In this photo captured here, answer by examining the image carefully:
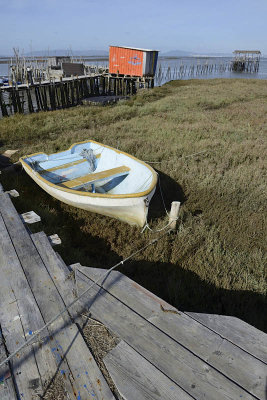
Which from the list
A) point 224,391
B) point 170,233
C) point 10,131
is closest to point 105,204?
point 170,233

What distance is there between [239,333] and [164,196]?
4647 millimetres

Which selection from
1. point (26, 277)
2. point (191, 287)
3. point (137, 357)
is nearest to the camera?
point (137, 357)

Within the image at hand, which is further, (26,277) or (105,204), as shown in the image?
(105,204)

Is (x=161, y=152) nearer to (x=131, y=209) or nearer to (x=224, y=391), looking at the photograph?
(x=131, y=209)

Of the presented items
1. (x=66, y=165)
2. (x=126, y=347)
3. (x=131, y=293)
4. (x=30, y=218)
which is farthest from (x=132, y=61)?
(x=126, y=347)

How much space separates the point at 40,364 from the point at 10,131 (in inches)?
471

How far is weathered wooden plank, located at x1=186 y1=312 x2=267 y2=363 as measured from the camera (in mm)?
2217

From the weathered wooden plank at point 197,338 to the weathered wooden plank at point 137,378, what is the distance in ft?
1.13

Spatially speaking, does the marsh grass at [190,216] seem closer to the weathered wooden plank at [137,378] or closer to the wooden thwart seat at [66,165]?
the wooden thwart seat at [66,165]

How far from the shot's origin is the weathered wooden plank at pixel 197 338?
79.1 inches

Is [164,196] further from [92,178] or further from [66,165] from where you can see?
[66,165]

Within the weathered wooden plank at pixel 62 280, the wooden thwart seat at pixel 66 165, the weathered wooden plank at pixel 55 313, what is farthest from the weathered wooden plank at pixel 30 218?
the wooden thwart seat at pixel 66 165

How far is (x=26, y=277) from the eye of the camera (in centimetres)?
310

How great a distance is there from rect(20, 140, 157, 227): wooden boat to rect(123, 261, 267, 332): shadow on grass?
125 cm
